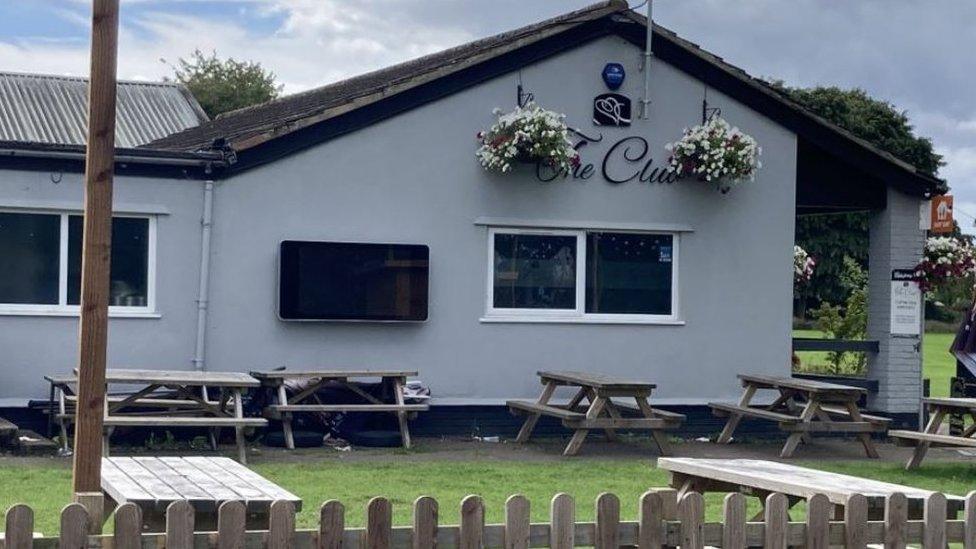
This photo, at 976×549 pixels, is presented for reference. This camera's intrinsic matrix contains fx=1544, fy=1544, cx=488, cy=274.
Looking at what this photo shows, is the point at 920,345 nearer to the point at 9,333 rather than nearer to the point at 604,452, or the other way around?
the point at 604,452

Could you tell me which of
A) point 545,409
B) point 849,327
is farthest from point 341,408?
point 849,327

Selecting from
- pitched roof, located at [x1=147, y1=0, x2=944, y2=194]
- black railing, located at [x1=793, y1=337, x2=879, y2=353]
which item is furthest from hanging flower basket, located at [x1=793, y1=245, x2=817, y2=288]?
pitched roof, located at [x1=147, y1=0, x2=944, y2=194]

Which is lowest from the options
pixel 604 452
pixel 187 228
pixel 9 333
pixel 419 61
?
pixel 604 452

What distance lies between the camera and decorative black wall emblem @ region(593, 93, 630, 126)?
1695cm

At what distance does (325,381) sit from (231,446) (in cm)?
118

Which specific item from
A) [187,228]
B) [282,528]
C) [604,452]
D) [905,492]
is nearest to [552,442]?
[604,452]

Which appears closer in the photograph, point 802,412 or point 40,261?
point 40,261

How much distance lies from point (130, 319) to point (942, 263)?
9.15 metres

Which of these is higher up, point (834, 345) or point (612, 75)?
point (612, 75)

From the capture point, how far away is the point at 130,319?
50.2 feet

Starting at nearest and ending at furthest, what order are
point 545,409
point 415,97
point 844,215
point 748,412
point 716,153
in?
A: 1. point 545,409
2. point 748,412
3. point 415,97
4. point 716,153
5. point 844,215

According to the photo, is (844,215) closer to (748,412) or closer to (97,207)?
(748,412)

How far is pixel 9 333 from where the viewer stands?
585 inches

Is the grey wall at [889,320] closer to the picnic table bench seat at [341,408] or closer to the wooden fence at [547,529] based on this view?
the picnic table bench seat at [341,408]
